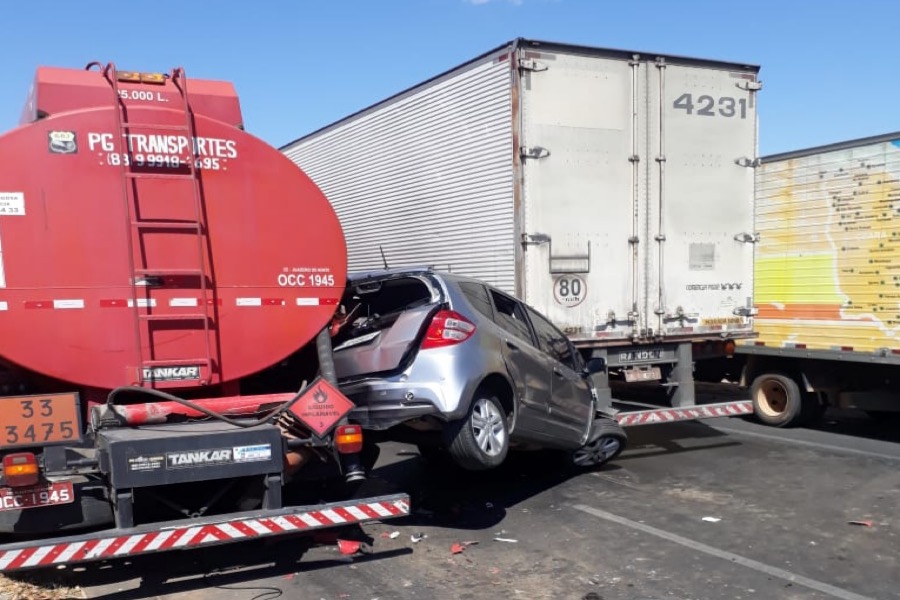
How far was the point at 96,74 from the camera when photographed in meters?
5.23

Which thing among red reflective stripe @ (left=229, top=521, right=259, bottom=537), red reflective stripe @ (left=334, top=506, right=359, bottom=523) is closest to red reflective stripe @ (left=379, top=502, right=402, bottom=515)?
red reflective stripe @ (left=334, top=506, right=359, bottom=523)

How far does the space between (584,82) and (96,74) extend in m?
4.96

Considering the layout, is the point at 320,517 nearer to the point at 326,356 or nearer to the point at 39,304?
the point at 326,356

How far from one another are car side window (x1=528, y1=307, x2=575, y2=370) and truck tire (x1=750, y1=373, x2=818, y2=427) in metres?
4.40

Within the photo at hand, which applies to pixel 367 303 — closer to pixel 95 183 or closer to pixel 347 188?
pixel 95 183

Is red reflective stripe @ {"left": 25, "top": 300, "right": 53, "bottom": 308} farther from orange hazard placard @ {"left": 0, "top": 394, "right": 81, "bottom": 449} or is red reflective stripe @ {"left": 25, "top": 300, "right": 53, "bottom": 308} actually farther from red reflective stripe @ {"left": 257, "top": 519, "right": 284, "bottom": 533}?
red reflective stripe @ {"left": 257, "top": 519, "right": 284, "bottom": 533}

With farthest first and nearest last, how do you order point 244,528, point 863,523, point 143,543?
point 863,523 → point 244,528 → point 143,543

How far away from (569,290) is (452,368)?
305cm

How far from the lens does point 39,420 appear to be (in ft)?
14.6

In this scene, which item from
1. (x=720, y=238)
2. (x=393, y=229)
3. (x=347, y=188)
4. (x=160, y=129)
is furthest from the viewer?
(x=347, y=188)

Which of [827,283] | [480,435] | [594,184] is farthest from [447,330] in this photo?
[827,283]

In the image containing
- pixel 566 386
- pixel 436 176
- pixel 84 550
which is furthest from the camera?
pixel 436 176

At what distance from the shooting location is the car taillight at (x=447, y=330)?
582cm

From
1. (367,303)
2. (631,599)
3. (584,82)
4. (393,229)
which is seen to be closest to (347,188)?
(393,229)
